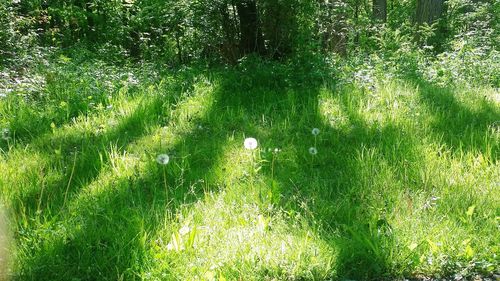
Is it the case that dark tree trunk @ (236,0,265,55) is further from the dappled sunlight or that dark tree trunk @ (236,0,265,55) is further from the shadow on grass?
the dappled sunlight

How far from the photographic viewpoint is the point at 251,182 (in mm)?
3230

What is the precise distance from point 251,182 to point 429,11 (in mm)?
7341

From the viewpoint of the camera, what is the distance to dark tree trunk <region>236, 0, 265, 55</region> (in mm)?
6630

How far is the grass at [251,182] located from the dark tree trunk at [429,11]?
175 inches

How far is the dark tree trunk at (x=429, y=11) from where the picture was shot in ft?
29.6

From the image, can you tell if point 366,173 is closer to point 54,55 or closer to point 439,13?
point 54,55

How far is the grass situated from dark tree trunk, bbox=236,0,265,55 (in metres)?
1.74

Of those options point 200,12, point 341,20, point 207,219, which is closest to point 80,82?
point 200,12

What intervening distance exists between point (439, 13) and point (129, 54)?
19.9ft

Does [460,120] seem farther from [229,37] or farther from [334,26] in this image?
[334,26]

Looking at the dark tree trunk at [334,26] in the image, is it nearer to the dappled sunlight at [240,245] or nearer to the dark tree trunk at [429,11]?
the dark tree trunk at [429,11]

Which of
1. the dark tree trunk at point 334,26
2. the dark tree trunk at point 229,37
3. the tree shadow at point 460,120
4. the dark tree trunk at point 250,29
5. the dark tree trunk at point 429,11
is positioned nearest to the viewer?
the tree shadow at point 460,120

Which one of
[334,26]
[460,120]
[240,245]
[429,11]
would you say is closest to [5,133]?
[240,245]

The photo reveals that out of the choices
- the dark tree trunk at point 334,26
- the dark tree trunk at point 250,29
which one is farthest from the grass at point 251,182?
the dark tree trunk at point 334,26
